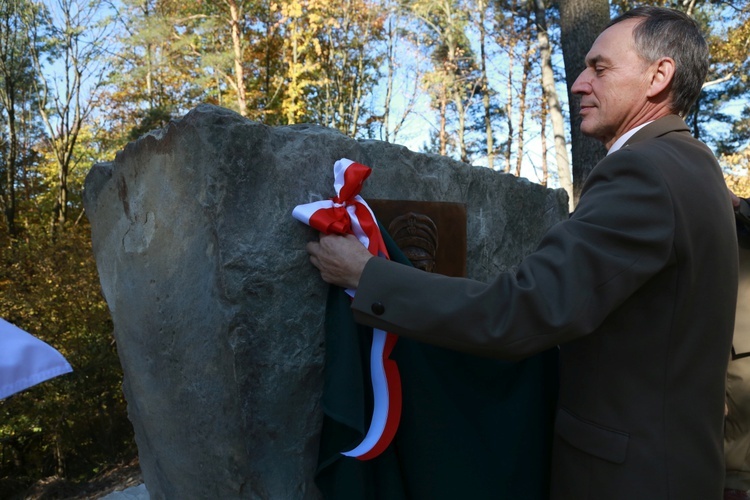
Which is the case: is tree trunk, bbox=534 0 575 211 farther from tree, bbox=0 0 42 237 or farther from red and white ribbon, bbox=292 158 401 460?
tree, bbox=0 0 42 237

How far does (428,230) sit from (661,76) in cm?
82

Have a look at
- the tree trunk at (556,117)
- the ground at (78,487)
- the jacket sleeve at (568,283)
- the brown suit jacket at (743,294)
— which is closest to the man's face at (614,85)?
the jacket sleeve at (568,283)

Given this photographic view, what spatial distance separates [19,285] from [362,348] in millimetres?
6166

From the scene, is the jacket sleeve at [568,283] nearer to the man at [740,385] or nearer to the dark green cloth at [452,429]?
the dark green cloth at [452,429]

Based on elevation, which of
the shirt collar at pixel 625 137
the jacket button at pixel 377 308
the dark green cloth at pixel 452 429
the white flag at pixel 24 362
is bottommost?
the dark green cloth at pixel 452 429

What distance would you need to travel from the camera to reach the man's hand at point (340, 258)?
148cm

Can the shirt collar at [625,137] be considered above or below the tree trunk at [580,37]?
below

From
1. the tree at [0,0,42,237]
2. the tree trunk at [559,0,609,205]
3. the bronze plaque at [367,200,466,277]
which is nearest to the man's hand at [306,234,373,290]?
the bronze plaque at [367,200,466,277]

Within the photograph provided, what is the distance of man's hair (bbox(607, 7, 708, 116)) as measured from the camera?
144 centimetres

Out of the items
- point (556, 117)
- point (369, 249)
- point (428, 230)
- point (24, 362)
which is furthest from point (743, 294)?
point (556, 117)

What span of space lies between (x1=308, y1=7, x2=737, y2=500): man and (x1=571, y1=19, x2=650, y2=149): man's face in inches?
1.0

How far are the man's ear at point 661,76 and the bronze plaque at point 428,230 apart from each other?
2.57ft

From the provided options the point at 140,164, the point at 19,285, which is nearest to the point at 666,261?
the point at 140,164

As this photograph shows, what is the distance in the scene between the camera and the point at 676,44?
4.72 feet
